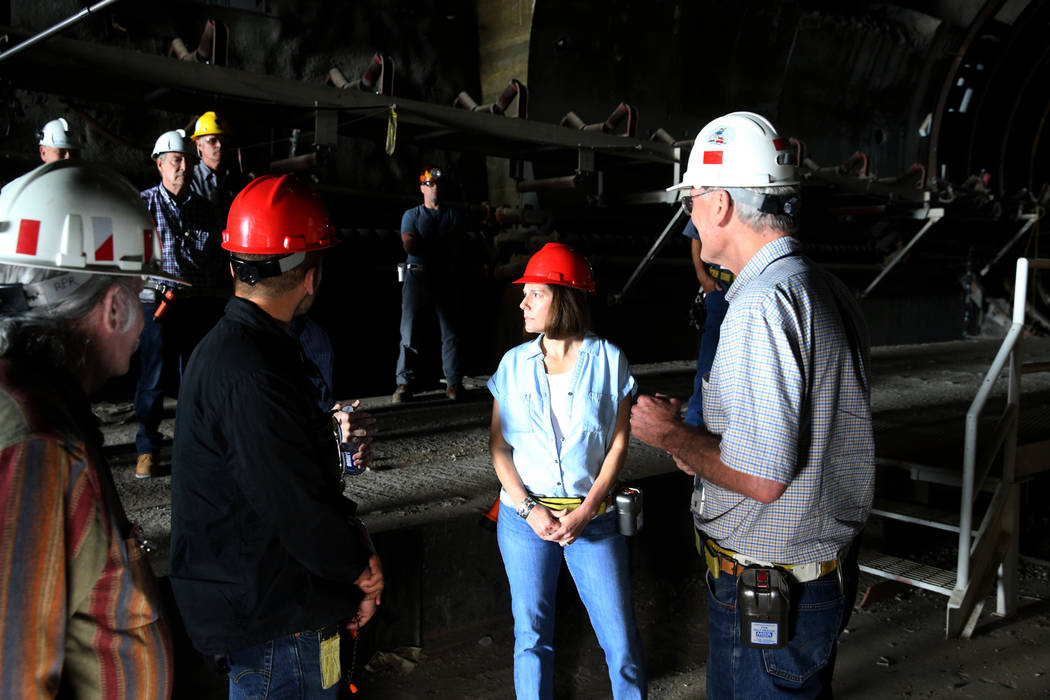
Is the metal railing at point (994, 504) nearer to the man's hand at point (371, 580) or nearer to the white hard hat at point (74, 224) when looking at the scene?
the man's hand at point (371, 580)

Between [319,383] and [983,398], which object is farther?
[983,398]

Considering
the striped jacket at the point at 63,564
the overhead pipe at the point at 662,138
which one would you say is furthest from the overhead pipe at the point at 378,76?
the striped jacket at the point at 63,564

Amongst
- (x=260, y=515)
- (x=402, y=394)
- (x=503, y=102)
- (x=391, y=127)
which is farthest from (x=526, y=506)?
(x=503, y=102)

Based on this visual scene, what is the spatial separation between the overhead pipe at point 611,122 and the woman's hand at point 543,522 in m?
4.98

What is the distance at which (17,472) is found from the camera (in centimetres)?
120

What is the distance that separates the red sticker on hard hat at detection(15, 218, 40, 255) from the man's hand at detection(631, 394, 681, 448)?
144 centimetres

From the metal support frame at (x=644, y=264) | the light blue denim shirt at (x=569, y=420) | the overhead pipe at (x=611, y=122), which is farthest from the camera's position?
the metal support frame at (x=644, y=264)

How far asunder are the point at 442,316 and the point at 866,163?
624 cm

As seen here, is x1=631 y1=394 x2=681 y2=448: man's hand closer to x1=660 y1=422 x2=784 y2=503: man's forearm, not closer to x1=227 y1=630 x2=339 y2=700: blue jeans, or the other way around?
x1=660 y1=422 x2=784 y2=503: man's forearm

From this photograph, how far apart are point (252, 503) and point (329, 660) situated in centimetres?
47

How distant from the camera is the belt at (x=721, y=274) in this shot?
17.3 ft

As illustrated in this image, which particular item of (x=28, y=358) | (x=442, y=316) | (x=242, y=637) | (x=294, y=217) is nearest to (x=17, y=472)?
(x=28, y=358)

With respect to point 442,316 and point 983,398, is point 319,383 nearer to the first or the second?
point 983,398

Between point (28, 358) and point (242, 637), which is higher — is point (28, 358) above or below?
above
